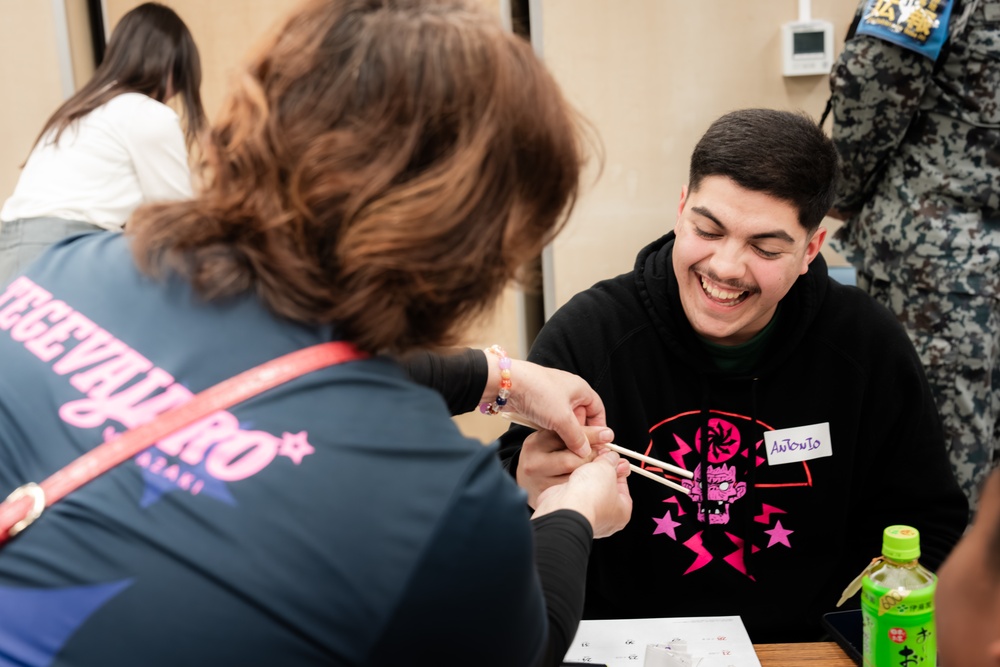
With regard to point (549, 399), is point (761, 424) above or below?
below

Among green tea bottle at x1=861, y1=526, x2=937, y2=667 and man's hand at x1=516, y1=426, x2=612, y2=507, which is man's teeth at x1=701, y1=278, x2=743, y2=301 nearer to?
man's hand at x1=516, y1=426, x2=612, y2=507

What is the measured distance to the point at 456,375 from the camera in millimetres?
1229

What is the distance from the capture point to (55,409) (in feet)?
2.28

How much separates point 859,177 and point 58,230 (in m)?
2.24

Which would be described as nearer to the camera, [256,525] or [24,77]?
[256,525]

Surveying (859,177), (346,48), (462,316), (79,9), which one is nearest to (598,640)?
(462,316)

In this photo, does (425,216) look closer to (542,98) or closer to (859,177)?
(542,98)

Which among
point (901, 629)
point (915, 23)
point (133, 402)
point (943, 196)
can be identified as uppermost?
point (915, 23)

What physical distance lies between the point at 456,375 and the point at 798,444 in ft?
2.25

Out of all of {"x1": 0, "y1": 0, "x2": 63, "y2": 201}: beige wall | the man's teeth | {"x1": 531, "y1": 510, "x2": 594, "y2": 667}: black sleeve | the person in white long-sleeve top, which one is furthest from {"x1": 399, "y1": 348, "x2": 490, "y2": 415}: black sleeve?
{"x1": 0, "y1": 0, "x2": 63, "y2": 201}: beige wall

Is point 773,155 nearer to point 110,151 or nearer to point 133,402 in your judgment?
point 133,402

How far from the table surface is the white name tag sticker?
425 millimetres

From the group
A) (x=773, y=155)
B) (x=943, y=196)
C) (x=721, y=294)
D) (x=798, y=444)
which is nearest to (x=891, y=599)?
(x=798, y=444)

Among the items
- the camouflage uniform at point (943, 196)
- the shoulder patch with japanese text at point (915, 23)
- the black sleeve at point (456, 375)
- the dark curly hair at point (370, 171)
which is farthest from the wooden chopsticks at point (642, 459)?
the shoulder patch with japanese text at point (915, 23)
